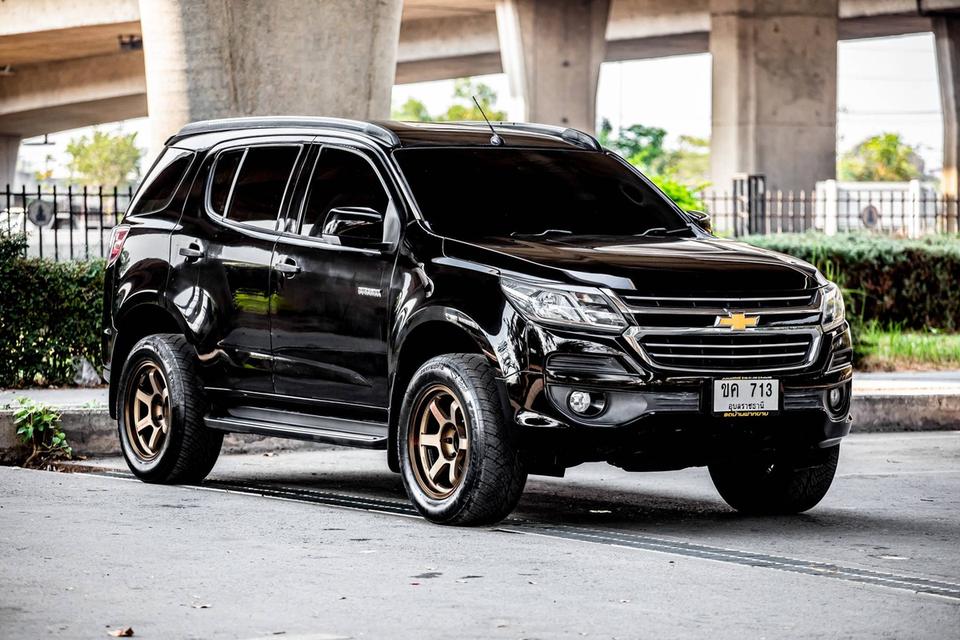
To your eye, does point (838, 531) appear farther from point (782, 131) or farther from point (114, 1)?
point (114, 1)

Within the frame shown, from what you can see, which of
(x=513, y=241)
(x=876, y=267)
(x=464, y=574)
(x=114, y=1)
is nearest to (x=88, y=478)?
(x=513, y=241)

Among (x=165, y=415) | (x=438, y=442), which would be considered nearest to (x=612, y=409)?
(x=438, y=442)

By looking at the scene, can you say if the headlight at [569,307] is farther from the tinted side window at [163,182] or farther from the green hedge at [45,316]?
the green hedge at [45,316]

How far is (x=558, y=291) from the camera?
334 inches

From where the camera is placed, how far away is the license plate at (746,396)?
8.53m

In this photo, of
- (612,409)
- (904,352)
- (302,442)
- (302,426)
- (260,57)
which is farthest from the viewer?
(904,352)

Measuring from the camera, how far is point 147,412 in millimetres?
10938

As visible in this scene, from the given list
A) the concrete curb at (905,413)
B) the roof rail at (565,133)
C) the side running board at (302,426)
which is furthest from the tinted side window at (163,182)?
the concrete curb at (905,413)

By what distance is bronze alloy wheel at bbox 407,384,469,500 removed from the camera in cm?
886

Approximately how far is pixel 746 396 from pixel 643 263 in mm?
781

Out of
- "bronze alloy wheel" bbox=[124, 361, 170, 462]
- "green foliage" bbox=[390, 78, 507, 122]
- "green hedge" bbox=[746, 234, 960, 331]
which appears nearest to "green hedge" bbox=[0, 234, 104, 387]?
"bronze alloy wheel" bbox=[124, 361, 170, 462]

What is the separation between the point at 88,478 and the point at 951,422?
6828 mm

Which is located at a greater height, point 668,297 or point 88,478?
point 668,297

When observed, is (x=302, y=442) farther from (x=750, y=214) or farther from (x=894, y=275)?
(x=750, y=214)
